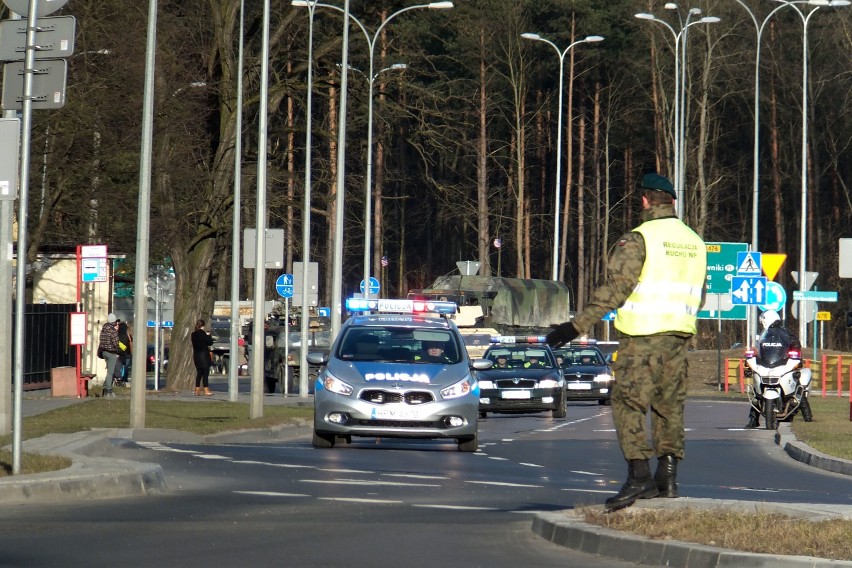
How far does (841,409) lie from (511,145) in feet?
152

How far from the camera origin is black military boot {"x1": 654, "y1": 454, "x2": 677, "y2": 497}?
11109mm

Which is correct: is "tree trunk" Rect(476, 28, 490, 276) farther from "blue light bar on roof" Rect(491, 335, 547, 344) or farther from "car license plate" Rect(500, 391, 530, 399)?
"car license plate" Rect(500, 391, 530, 399)

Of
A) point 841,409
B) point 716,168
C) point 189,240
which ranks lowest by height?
point 841,409

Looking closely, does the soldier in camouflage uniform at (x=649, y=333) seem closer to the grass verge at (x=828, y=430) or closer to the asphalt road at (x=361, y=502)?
the asphalt road at (x=361, y=502)

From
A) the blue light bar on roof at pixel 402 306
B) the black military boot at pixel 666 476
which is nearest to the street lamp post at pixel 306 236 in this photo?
the blue light bar on roof at pixel 402 306

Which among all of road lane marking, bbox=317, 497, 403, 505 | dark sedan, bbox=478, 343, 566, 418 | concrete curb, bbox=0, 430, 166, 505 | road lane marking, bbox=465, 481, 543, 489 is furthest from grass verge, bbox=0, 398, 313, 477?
road lane marking, bbox=317, 497, 403, 505

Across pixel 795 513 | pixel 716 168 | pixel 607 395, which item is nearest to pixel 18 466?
pixel 795 513

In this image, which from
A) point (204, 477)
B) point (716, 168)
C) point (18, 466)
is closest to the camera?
point (18, 466)

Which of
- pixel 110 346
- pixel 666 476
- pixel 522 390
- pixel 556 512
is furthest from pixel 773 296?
pixel 666 476

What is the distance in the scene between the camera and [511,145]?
80.2 metres

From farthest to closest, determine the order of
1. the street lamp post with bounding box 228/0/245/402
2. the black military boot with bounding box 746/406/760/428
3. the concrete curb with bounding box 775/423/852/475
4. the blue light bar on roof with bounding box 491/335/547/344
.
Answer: the blue light bar on roof with bounding box 491/335/547/344
the street lamp post with bounding box 228/0/245/402
the black military boot with bounding box 746/406/760/428
the concrete curb with bounding box 775/423/852/475

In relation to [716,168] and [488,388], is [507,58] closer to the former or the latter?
[716,168]

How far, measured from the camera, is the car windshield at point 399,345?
69.2 ft

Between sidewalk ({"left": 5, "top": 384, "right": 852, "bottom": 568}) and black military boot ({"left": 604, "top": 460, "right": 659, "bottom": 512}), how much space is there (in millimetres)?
102
